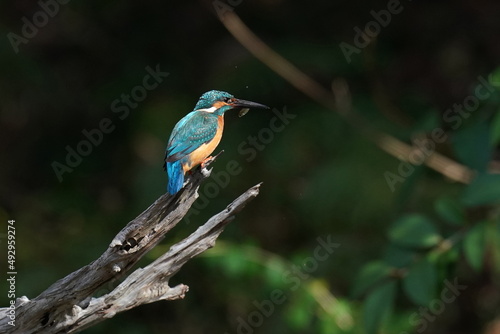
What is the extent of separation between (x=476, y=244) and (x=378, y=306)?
463 mm

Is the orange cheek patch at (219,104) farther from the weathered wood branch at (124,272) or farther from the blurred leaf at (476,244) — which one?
the blurred leaf at (476,244)

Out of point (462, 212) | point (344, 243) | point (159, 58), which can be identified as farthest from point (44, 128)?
point (462, 212)

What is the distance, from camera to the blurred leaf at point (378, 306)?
3518 millimetres

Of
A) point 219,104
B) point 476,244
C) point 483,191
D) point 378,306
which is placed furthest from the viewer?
point 378,306

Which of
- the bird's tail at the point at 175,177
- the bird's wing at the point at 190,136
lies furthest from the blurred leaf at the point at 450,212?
the bird's tail at the point at 175,177

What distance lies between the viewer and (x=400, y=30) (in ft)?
22.7

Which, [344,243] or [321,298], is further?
[344,243]

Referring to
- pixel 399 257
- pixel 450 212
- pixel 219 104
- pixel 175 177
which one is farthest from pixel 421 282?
pixel 175 177

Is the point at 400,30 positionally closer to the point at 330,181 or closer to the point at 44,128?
the point at 330,181

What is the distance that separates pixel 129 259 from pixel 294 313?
2.34 m

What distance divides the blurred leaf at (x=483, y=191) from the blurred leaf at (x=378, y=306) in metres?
0.49

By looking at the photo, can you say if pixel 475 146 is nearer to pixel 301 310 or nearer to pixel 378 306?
pixel 378 306

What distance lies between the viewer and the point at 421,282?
3428mm

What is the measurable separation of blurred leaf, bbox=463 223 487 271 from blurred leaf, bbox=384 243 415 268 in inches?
8.8
